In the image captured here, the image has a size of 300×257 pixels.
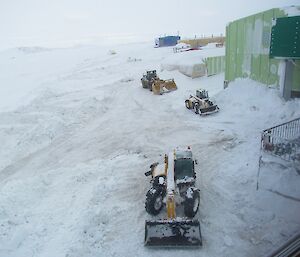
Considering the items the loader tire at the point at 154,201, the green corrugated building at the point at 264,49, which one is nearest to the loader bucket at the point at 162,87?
the green corrugated building at the point at 264,49

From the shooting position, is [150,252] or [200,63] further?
[200,63]

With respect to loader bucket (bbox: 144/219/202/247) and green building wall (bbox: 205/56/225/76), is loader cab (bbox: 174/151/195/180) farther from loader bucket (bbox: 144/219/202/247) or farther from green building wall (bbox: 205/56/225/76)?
green building wall (bbox: 205/56/225/76)

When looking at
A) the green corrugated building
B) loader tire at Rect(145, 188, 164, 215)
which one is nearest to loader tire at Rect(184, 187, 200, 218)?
loader tire at Rect(145, 188, 164, 215)

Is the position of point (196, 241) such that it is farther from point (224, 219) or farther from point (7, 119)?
point (7, 119)

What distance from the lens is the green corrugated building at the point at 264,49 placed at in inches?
723

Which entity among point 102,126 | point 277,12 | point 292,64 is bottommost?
point 102,126

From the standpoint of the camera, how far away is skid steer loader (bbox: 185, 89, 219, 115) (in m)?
22.9

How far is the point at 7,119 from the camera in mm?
23672

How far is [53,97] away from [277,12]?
20.4m

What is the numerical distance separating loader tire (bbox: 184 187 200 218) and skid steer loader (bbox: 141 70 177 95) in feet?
63.6

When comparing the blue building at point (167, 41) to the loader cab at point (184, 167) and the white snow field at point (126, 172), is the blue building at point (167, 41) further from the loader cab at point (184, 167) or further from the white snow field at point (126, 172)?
the loader cab at point (184, 167)

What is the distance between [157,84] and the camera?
30.2 metres

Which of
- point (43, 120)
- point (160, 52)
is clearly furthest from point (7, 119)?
point (160, 52)

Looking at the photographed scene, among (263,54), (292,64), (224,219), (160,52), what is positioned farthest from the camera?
(160,52)
